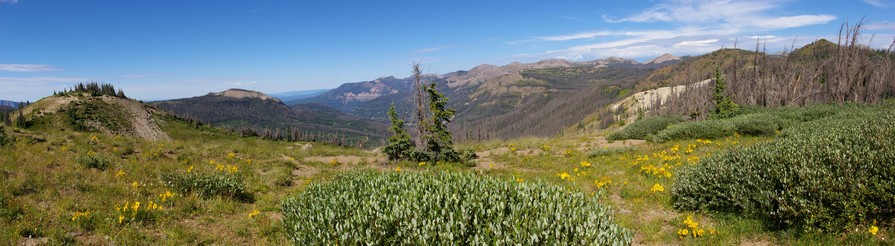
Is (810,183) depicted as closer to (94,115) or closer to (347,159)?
(347,159)

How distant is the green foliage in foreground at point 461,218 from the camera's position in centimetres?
476

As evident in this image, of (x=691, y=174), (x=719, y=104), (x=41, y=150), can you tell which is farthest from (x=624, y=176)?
(x=719, y=104)

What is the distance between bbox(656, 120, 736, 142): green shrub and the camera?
77.3 ft

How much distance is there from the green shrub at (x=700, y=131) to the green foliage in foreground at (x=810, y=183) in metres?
14.2

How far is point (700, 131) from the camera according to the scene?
23891mm

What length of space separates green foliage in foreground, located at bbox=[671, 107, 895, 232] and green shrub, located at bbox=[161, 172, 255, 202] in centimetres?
1325

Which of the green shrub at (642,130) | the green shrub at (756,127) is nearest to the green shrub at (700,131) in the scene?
the green shrub at (756,127)

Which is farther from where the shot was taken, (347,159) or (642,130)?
(642,130)

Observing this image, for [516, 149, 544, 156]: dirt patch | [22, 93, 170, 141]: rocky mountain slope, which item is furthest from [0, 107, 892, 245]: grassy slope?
[22, 93, 170, 141]: rocky mountain slope

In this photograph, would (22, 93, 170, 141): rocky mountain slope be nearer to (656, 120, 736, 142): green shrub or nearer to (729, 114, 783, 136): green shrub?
(656, 120, 736, 142): green shrub

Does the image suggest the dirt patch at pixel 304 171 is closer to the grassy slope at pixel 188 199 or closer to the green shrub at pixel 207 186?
the grassy slope at pixel 188 199

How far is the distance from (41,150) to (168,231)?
12191 millimetres

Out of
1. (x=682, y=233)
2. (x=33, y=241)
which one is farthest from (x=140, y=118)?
(x=682, y=233)

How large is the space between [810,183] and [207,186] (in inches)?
595
